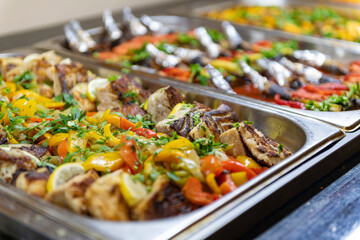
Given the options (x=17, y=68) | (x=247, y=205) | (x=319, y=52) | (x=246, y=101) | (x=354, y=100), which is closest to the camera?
(x=247, y=205)

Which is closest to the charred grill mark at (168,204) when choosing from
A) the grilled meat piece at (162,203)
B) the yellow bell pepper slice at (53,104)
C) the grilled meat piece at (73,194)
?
the grilled meat piece at (162,203)

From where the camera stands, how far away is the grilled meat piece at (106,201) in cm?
165

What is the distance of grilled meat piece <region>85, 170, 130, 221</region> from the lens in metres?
1.65

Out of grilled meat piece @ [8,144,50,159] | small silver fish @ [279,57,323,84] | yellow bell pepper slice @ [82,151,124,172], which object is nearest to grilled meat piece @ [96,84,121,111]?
grilled meat piece @ [8,144,50,159]

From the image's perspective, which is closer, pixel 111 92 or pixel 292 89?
pixel 111 92

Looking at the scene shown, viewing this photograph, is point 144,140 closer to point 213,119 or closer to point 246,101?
point 213,119

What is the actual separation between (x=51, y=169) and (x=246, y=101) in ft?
4.18

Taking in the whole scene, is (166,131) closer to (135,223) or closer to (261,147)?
(261,147)

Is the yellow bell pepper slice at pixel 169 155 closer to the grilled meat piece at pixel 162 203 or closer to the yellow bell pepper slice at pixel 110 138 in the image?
the grilled meat piece at pixel 162 203

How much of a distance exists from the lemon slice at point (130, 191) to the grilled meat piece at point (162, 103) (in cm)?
99

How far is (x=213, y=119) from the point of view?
2465 millimetres

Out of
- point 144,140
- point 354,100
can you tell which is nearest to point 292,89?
point 354,100

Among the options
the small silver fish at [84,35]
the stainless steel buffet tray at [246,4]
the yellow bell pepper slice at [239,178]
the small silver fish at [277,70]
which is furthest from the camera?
the stainless steel buffet tray at [246,4]

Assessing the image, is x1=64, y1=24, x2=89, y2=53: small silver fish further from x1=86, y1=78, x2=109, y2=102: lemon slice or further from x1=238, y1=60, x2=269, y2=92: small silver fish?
x1=238, y1=60, x2=269, y2=92: small silver fish
